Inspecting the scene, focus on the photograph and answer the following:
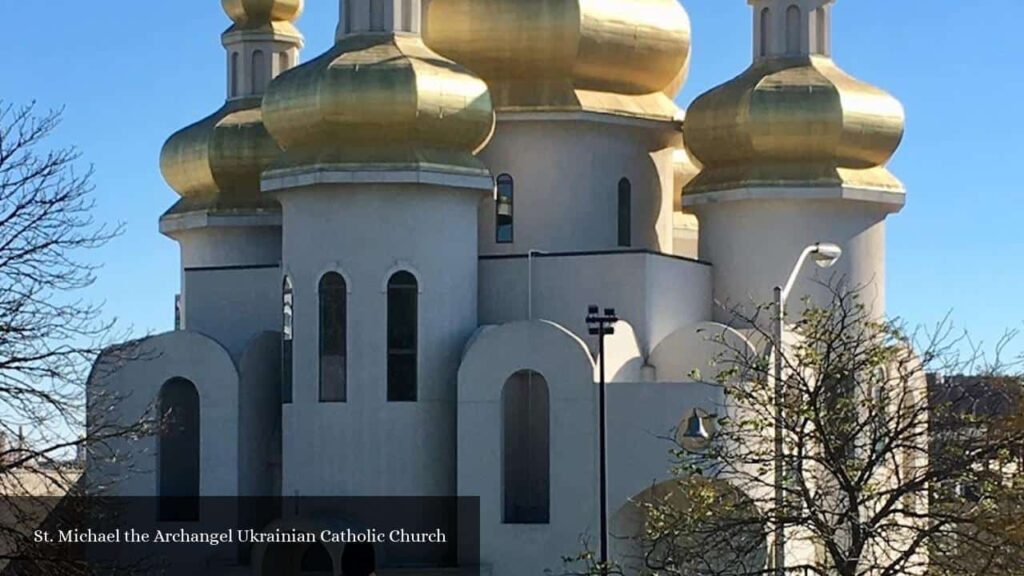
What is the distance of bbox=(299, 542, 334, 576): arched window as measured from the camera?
39281 mm

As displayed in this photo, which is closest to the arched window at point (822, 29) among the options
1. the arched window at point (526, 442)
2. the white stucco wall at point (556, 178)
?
the white stucco wall at point (556, 178)

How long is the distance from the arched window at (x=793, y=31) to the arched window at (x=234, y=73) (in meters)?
11.4

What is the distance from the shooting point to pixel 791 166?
4022cm

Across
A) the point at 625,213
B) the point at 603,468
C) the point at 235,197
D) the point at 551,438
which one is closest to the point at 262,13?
the point at 235,197

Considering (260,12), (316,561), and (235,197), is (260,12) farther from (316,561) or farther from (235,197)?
(316,561)

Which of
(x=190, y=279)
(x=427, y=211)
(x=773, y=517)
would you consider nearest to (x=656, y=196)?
(x=427, y=211)

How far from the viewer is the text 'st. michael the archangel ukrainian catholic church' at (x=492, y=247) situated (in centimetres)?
3709

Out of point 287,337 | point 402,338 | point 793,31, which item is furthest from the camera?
point 793,31

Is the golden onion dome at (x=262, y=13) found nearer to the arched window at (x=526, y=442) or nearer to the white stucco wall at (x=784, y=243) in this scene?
the white stucco wall at (x=784, y=243)

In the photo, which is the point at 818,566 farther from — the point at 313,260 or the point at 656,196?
the point at 656,196

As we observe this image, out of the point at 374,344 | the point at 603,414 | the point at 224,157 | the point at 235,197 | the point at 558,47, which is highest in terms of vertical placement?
the point at 558,47

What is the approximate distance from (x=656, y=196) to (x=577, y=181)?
215 centimetres

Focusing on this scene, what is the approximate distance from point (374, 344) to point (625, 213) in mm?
6974

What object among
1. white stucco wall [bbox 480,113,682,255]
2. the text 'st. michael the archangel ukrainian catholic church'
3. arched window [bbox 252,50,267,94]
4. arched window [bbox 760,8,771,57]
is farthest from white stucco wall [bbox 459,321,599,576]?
arched window [bbox 252,50,267,94]
